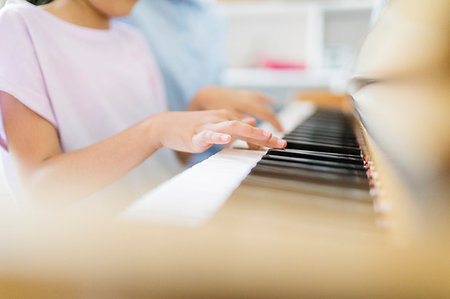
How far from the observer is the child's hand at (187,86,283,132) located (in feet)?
1.88

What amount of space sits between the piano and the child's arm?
8cm

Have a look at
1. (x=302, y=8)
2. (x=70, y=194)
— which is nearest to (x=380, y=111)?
(x=70, y=194)

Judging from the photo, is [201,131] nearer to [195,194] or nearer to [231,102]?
[195,194]

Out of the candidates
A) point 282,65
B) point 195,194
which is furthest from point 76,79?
point 282,65

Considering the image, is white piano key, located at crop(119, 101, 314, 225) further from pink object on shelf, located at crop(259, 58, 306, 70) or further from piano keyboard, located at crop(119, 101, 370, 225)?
pink object on shelf, located at crop(259, 58, 306, 70)

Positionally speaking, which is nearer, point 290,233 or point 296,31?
point 290,233

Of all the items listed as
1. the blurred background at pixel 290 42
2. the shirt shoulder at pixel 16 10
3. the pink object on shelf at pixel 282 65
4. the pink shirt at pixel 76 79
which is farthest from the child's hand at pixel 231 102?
the pink object on shelf at pixel 282 65

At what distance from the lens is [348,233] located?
0.19 metres

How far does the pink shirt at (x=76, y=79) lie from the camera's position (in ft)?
1.06

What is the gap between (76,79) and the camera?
39cm

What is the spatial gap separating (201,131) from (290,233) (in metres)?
0.17

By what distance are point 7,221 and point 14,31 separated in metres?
0.16

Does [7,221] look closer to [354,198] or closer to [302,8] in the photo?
[354,198]

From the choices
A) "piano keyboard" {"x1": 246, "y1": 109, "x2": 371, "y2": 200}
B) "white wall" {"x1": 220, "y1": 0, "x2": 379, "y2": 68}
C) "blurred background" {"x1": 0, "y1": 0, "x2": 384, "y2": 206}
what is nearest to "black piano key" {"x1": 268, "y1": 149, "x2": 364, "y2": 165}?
"piano keyboard" {"x1": 246, "y1": 109, "x2": 371, "y2": 200}
